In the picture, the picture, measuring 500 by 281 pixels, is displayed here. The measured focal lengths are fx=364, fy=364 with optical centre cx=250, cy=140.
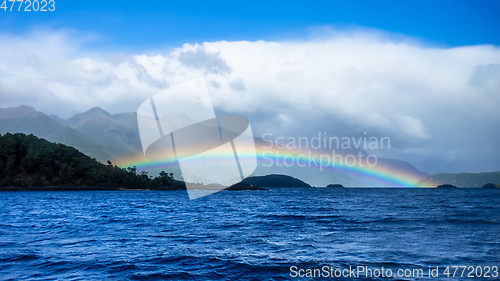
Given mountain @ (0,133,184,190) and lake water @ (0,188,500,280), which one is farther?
mountain @ (0,133,184,190)

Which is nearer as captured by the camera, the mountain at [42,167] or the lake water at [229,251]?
the lake water at [229,251]

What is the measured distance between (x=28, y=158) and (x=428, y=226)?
548 ft

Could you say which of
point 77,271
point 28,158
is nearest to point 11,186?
point 28,158

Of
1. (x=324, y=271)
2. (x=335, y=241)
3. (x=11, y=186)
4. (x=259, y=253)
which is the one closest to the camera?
(x=324, y=271)

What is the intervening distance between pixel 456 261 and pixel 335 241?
20.6 feet

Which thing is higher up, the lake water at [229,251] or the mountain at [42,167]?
the mountain at [42,167]

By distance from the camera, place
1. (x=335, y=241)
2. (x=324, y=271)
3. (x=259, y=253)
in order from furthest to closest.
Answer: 1. (x=335, y=241)
2. (x=259, y=253)
3. (x=324, y=271)

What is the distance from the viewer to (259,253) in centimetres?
1647

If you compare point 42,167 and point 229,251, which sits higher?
point 42,167

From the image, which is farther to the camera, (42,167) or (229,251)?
(42,167)

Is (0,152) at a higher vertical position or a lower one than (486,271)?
higher

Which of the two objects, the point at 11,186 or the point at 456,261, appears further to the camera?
the point at 11,186

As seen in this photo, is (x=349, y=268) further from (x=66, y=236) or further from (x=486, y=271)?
(x=66, y=236)

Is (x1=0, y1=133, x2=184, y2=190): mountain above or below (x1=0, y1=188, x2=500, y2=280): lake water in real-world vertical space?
above
